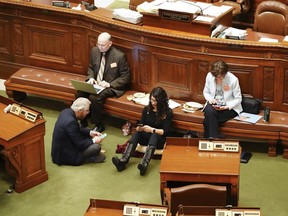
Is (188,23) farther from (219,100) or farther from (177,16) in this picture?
(219,100)

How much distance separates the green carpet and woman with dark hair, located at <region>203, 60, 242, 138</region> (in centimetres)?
54

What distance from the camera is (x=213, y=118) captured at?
8.19 meters

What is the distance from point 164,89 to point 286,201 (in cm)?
224

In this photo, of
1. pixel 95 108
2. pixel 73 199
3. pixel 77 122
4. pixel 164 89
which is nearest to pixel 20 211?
pixel 73 199

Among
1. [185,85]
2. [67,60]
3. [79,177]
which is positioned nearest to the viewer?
[79,177]

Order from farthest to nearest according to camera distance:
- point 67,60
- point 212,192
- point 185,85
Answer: point 67,60, point 185,85, point 212,192

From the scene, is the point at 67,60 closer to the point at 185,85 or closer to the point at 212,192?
the point at 185,85

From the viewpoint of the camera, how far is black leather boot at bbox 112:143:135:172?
315 inches

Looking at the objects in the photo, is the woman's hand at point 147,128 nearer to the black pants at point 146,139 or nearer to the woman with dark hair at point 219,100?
the black pants at point 146,139

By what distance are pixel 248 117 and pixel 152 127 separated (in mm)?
1141

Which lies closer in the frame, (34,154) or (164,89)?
(34,154)

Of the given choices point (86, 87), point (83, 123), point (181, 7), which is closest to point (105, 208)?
point (86, 87)

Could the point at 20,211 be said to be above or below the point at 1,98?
below

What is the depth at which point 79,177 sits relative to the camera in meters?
7.96
